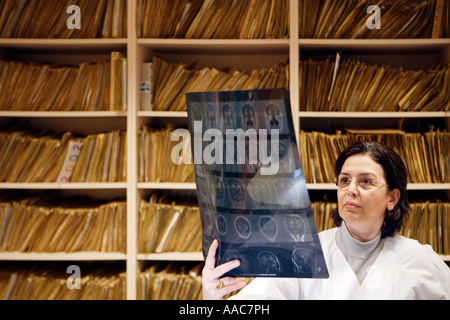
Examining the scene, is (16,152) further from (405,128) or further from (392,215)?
(405,128)

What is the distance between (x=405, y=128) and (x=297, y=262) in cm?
172

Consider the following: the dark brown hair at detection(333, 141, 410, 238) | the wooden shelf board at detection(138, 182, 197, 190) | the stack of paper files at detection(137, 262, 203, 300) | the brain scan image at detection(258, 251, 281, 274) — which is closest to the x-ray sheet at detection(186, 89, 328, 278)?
the brain scan image at detection(258, 251, 281, 274)

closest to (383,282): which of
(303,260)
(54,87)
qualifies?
(303,260)

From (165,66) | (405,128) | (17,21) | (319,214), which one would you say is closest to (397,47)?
(405,128)

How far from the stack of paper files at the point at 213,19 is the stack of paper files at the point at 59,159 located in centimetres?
58

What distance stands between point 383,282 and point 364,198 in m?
0.24

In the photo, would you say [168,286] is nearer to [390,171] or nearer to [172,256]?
[172,256]

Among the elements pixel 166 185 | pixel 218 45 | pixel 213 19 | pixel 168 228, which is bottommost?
pixel 168 228

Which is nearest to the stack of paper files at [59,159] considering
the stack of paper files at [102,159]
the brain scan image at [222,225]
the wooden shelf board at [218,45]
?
the stack of paper files at [102,159]

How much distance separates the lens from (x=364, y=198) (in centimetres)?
131

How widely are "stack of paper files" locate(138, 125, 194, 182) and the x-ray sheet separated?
120cm

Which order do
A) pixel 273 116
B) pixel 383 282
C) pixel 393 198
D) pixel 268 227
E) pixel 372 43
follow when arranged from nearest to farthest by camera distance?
1. pixel 273 116
2. pixel 268 227
3. pixel 383 282
4. pixel 393 198
5. pixel 372 43

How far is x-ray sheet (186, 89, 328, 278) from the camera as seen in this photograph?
0.87 m

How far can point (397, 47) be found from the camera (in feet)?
7.39
